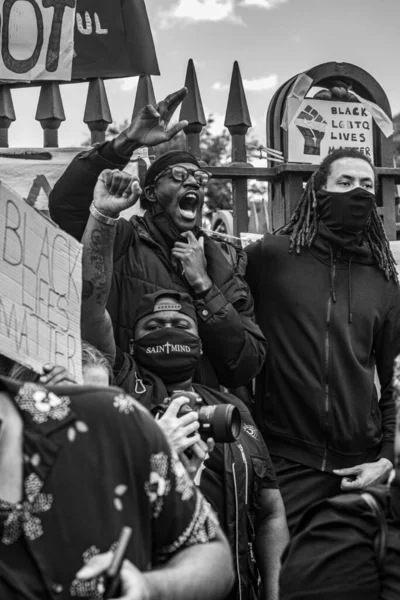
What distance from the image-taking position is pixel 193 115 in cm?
550

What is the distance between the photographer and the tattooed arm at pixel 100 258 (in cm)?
347

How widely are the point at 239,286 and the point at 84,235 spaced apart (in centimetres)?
94

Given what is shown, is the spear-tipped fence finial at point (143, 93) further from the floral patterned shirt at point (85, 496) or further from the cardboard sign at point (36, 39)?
the floral patterned shirt at point (85, 496)

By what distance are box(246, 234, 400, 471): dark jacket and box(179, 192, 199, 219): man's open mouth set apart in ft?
1.39

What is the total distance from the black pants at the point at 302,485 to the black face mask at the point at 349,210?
1056 millimetres

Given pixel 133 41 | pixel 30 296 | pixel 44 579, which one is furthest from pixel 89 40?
pixel 44 579

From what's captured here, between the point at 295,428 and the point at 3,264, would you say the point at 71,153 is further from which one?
the point at 3,264

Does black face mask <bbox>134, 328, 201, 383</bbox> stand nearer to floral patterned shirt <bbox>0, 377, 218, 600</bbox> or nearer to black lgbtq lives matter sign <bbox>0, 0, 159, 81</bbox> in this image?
floral patterned shirt <bbox>0, 377, 218, 600</bbox>

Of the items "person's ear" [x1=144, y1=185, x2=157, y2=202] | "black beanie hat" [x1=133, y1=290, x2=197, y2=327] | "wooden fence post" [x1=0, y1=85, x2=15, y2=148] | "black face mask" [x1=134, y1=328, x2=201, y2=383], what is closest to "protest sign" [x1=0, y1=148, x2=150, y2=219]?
"wooden fence post" [x1=0, y1=85, x2=15, y2=148]

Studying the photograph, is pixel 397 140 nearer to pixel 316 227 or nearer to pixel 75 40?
pixel 75 40

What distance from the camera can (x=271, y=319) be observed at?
4.39 metres

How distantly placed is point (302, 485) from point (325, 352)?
0.57 meters

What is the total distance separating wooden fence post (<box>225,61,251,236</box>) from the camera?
5.66 metres

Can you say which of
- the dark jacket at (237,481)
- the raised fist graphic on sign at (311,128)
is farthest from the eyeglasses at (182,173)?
the raised fist graphic on sign at (311,128)
